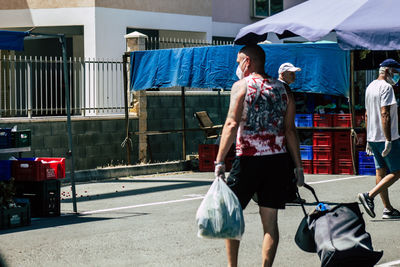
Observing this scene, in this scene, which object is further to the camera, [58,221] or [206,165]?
[206,165]

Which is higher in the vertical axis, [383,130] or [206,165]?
[383,130]

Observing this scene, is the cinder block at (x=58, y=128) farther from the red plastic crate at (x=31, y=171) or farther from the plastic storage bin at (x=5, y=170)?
the plastic storage bin at (x=5, y=170)

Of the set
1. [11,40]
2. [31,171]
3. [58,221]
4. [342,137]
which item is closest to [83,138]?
[342,137]

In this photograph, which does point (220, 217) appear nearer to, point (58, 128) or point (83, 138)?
point (58, 128)

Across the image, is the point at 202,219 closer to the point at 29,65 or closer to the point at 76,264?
the point at 76,264

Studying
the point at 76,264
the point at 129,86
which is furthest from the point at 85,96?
the point at 76,264

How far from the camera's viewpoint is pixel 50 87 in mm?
17266

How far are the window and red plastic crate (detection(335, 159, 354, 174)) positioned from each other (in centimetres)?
1462

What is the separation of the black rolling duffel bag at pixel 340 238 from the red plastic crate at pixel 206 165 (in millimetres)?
11034

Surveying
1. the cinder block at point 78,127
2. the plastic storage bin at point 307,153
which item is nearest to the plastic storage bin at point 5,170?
the cinder block at point 78,127

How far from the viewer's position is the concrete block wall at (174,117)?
19297 millimetres

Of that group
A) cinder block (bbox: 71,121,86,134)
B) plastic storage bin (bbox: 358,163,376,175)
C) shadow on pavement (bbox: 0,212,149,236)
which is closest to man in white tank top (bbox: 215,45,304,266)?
shadow on pavement (bbox: 0,212,149,236)

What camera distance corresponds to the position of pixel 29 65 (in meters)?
16.2

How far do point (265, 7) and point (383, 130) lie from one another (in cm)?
2166
